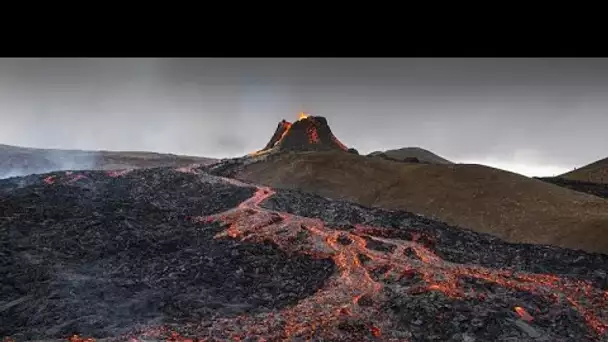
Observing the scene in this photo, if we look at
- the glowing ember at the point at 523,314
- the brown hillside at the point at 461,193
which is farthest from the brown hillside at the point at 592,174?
the glowing ember at the point at 523,314

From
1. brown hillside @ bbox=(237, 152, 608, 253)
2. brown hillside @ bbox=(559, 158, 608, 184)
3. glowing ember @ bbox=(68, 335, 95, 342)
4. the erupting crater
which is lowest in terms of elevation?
glowing ember @ bbox=(68, 335, 95, 342)

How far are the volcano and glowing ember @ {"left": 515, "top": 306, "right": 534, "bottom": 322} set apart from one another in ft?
239

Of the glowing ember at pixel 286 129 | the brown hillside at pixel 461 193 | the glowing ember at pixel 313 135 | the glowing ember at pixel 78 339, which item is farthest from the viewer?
the glowing ember at pixel 286 129

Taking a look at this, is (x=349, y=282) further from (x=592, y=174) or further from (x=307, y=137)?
(x=592, y=174)

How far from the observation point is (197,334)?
28719 mm

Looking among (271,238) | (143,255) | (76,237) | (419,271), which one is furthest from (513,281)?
(76,237)

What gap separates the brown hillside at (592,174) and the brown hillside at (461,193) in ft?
248

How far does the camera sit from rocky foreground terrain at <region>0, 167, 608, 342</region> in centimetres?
3017

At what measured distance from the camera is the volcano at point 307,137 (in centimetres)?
10569

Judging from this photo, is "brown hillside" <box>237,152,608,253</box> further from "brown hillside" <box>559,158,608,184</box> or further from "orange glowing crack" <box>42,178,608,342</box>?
"brown hillside" <box>559,158,608,184</box>

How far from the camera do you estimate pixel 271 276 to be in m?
40.2

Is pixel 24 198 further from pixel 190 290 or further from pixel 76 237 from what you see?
pixel 190 290

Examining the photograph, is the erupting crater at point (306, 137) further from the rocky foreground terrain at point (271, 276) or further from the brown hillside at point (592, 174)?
the brown hillside at point (592, 174)

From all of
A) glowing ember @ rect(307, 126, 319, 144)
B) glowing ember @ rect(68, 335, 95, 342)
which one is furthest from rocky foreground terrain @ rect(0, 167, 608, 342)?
glowing ember @ rect(307, 126, 319, 144)
